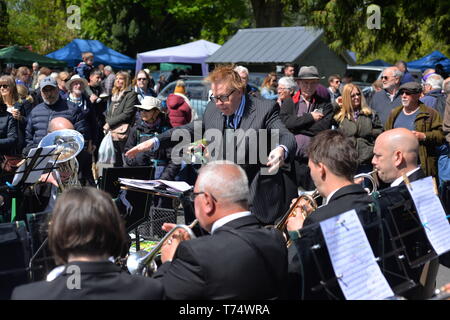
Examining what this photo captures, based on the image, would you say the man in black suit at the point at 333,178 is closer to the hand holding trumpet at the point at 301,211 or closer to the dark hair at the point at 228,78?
the hand holding trumpet at the point at 301,211

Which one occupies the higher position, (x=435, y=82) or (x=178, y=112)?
(x=435, y=82)

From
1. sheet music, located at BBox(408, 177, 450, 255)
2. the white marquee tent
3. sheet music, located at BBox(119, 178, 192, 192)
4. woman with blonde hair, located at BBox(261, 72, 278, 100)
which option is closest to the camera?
sheet music, located at BBox(408, 177, 450, 255)

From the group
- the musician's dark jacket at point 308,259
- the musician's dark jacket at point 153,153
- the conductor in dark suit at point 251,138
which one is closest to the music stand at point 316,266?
the musician's dark jacket at point 308,259

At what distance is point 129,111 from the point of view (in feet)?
31.9

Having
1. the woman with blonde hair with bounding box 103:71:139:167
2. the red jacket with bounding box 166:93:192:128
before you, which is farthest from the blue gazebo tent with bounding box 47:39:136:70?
the red jacket with bounding box 166:93:192:128

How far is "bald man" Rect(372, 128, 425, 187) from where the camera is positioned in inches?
175

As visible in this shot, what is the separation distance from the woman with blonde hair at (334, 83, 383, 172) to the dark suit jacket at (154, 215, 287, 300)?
4886mm

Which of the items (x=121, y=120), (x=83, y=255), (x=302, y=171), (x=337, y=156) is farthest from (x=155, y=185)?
(x=121, y=120)

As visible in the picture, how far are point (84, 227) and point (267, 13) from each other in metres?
27.7

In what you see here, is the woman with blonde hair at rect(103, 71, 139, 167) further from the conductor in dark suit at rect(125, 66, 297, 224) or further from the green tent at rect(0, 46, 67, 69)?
the green tent at rect(0, 46, 67, 69)

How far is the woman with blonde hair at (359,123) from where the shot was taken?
7.93 metres

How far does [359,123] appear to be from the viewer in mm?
8102

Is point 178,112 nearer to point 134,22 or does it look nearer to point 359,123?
point 359,123

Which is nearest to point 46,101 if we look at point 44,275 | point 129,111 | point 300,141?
point 129,111
